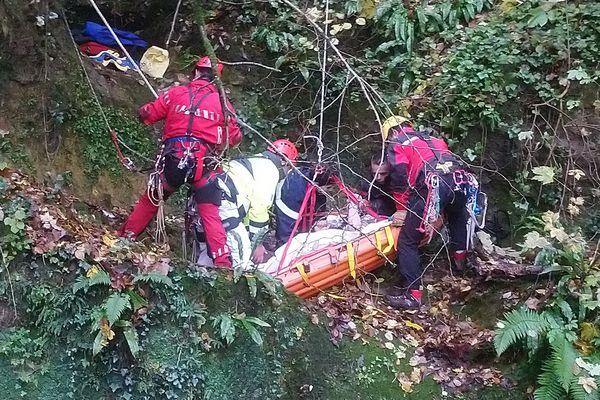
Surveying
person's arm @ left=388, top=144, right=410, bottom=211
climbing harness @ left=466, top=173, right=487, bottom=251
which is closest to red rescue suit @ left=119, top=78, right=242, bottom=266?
person's arm @ left=388, top=144, right=410, bottom=211

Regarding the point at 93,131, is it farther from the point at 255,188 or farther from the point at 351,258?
the point at 351,258

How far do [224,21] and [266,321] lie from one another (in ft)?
20.4

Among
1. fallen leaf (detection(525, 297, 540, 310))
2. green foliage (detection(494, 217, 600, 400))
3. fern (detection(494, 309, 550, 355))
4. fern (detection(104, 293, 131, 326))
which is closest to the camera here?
fern (detection(104, 293, 131, 326))

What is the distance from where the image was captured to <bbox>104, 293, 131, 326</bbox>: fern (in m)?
5.15

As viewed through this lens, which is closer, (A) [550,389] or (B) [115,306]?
(B) [115,306]

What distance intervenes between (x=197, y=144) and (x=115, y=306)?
2.06m

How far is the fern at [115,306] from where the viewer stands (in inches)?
203

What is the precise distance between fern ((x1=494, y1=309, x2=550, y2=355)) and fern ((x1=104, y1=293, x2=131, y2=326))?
3.22 metres

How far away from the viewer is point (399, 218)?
7488mm

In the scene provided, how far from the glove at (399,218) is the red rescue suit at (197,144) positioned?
1927 millimetres

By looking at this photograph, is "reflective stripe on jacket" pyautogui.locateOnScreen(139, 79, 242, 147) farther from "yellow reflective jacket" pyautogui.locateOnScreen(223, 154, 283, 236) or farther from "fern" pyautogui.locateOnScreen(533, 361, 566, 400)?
"fern" pyautogui.locateOnScreen(533, 361, 566, 400)

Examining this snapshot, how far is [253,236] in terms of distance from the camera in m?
7.21

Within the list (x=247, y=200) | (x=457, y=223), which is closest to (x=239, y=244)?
(x=247, y=200)

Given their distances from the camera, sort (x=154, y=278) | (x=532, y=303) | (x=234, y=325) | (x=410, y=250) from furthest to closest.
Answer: (x=410, y=250), (x=532, y=303), (x=234, y=325), (x=154, y=278)
